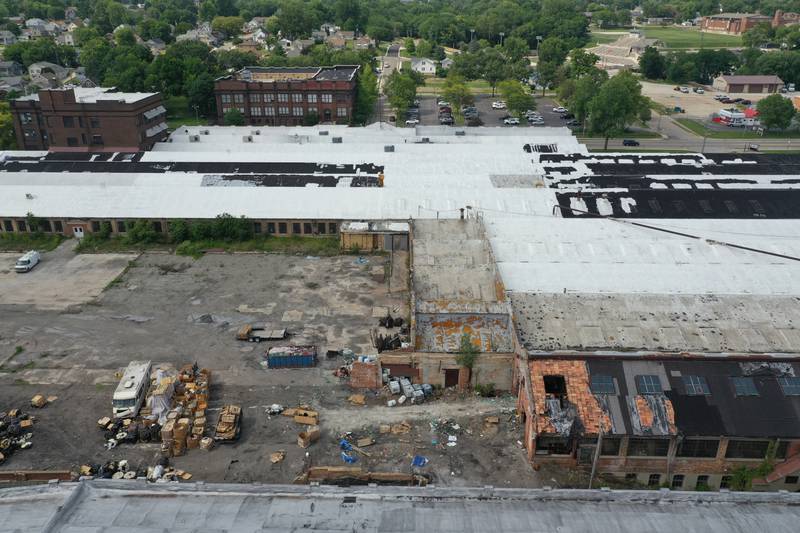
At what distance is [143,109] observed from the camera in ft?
262

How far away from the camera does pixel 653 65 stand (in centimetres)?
15062

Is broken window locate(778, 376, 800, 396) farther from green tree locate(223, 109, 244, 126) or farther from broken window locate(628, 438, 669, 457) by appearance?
green tree locate(223, 109, 244, 126)

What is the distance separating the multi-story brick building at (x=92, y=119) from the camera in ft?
253

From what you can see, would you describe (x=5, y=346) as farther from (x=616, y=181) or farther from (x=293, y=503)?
(x=616, y=181)

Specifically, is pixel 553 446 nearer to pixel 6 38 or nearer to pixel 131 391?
pixel 131 391

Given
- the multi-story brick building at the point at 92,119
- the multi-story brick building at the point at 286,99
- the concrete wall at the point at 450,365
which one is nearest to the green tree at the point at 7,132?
the multi-story brick building at the point at 92,119

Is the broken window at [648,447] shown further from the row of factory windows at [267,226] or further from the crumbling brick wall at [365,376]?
the row of factory windows at [267,226]

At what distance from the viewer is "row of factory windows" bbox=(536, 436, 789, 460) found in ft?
101

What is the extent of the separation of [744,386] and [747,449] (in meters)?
3.25

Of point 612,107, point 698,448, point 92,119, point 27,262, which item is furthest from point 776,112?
point 27,262

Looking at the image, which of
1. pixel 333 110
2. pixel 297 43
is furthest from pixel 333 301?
pixel 297 43

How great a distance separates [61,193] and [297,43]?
134m

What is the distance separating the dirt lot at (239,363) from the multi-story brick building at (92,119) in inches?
1104

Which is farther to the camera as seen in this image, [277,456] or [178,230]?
[178,230]
